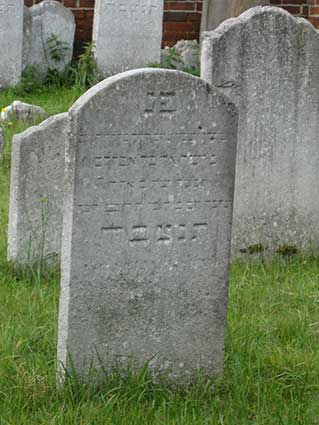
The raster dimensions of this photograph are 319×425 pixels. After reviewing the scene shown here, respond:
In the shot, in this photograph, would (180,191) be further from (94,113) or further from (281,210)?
(281,210)

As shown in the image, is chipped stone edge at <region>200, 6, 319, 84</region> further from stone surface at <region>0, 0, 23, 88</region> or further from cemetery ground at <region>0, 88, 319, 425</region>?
stone surface at <region>0, 0, 23, 88</region>

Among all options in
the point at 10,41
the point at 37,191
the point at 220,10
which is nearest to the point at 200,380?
the point at 37,191

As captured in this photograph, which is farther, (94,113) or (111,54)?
(111,54)

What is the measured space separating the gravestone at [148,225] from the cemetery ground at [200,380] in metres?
0.13

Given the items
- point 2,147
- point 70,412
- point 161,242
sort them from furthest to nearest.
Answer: point 2,147, point 161,242, point 70,412

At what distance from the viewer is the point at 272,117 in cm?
821

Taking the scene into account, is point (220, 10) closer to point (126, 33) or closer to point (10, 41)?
point (126, 33)

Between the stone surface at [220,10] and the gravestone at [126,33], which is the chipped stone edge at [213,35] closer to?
the gravestone at [126,33]

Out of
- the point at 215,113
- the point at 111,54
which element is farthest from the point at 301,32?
the point at 111,54

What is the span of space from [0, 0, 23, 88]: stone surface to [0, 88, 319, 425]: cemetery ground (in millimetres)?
5894

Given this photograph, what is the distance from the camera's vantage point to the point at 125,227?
5.73 m

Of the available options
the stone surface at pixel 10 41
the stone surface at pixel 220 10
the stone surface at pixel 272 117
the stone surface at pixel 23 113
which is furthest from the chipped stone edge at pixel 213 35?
the stone surface at pixel 220 10

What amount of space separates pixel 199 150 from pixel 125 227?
442 millimetres

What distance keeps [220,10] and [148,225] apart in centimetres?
891
